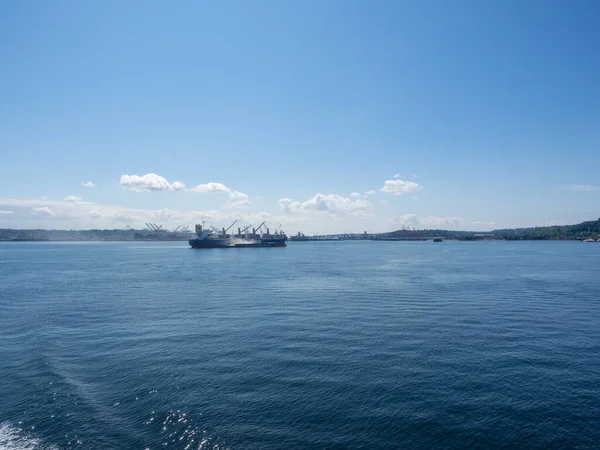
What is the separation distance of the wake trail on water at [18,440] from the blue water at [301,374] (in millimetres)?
53

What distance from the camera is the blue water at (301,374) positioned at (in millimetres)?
12133

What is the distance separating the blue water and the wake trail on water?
0.17 feet

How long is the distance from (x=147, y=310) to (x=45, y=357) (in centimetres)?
1206

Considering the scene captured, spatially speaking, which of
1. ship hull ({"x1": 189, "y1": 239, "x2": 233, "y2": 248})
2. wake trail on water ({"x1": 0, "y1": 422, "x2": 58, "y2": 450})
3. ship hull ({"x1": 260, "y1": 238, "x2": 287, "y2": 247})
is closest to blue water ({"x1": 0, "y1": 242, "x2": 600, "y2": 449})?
wake trail on water ({"x1": 0, "y1": 422, "x2": 58, "y2": 450})

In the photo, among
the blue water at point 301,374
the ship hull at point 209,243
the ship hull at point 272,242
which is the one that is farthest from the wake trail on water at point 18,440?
the ship hull at point 272,242

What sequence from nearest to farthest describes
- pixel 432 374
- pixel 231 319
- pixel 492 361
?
pixel 432 374
pixel 492 361
pixel 231 319

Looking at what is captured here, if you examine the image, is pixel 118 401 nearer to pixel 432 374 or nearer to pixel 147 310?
pixel 432 374

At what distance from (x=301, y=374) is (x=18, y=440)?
1020cm

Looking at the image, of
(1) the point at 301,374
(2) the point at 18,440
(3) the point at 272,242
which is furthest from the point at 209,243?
(2) the point at 18,440

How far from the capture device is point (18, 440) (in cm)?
1167

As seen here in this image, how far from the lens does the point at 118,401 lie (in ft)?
46.9

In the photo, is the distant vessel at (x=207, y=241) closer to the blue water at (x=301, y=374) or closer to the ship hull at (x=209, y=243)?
the ship hull at (x=209, y=243)

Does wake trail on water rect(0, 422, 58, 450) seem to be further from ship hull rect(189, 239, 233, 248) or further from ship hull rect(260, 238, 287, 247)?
ship hull rect(260, 238, 287, 247)

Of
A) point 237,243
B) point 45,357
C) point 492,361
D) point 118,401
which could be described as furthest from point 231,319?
point 237,243
